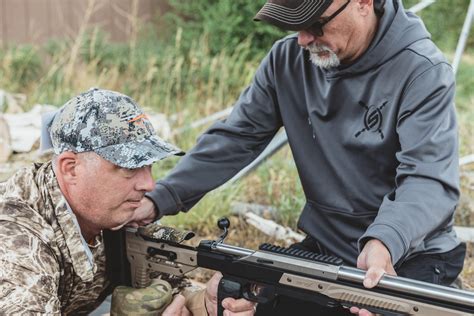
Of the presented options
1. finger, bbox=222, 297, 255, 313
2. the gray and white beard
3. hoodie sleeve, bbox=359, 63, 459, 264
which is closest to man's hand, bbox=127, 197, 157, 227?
finger, bbox=222, 297, 255, 313

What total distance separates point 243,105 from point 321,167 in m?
0.54

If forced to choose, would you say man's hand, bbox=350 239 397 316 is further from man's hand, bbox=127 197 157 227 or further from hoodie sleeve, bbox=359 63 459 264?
man's hand, bbox=127 197 157 227

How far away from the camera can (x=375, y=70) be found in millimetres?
3445

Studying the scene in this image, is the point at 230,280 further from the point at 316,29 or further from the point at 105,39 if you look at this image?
the point at 105,39

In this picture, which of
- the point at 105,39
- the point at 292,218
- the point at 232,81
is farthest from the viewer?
the point at 105,39

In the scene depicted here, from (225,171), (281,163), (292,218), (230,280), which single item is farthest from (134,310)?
(281,163)

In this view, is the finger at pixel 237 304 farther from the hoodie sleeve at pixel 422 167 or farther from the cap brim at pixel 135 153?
the cap brim at pixel 135 153

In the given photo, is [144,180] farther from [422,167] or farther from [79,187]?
[422,167]

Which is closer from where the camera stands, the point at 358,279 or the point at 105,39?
the point at 358,279

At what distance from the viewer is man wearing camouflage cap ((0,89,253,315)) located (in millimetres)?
2922

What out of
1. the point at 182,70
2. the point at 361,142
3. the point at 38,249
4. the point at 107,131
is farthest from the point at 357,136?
the point at 182,70

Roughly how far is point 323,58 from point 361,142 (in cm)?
38

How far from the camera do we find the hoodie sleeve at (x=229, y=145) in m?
3.87

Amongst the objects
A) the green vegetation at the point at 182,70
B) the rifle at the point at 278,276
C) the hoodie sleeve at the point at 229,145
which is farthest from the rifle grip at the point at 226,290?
the green vegetation at the point at 182,70
